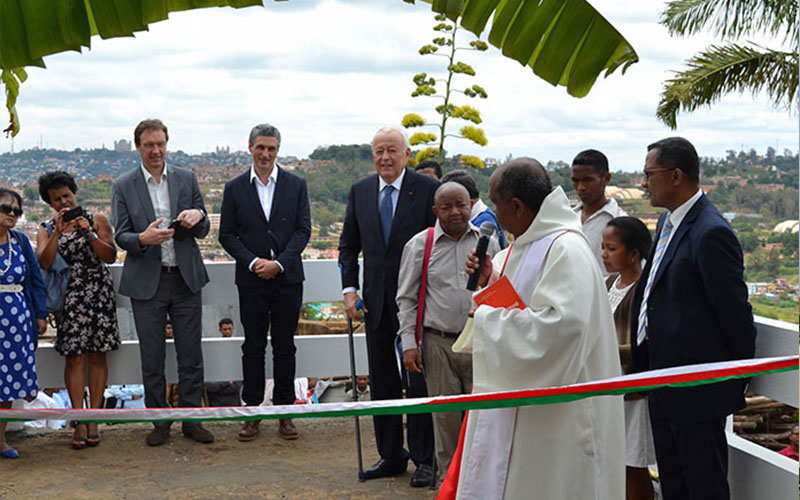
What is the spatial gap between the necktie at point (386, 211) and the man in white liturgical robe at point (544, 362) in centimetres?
243

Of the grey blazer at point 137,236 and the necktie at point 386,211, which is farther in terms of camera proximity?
the grey blazer at point 137,236

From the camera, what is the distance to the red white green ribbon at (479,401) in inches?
117

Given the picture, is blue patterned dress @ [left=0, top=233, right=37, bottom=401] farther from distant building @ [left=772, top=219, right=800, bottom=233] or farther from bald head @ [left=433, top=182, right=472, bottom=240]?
distant building @ [left=772, top=219, right=800, bottom=233]

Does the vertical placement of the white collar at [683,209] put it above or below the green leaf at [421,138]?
below

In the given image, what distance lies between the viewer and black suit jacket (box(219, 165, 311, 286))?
274 inches

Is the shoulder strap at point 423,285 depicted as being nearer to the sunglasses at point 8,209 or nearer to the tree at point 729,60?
the sunglasses at point 8,209

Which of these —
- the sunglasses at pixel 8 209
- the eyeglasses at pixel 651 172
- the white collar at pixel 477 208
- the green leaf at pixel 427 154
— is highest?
the green leaf at pixel 427 154

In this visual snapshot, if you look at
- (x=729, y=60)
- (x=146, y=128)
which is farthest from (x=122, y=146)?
(x=729, y=60)

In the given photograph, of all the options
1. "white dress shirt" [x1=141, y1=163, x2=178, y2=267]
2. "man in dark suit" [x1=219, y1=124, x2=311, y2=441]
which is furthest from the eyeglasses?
"white dress shirt" [x1=141, y1=163, x2=178, y2=267]

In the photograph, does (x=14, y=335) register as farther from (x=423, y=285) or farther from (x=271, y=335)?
(x=423, y=285)

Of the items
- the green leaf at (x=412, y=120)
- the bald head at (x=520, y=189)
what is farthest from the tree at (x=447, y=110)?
the bald head at (x=520, y=189)

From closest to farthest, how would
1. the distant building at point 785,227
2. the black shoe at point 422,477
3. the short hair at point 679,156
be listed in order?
the short hair at point 679,156 < the distant building at point 785,227 < the black shoe at point 422,477

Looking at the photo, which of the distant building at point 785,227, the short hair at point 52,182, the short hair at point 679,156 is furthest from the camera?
the short hair at point 52,182

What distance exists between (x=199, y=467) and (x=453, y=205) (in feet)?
9.34
